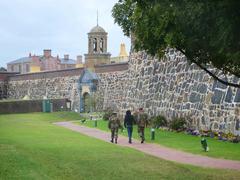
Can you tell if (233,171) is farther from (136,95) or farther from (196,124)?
(136,95)

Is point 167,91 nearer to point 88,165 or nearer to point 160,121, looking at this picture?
point 160,121

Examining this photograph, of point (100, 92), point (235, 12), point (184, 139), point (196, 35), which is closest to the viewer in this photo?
point (235, 12)

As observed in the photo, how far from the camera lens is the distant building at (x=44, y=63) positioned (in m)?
99.2

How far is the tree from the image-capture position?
8938 millimetres

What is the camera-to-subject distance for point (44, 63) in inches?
4026

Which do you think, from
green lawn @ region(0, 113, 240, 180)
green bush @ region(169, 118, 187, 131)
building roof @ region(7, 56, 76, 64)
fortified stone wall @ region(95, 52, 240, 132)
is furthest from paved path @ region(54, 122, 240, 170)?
building roof @ region(7, 56, 76, 64)

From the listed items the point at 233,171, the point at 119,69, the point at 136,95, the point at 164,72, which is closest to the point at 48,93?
the point at 119,69

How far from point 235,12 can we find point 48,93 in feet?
173

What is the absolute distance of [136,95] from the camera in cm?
3925

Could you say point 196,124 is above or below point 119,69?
below

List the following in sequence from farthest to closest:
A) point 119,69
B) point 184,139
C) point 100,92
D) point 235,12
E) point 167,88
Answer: point 100,92 → point 119,69 → point 167,88 → point 184,139 → point 235,12

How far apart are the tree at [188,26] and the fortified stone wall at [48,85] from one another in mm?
41414

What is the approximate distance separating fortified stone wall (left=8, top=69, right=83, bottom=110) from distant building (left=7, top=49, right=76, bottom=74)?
47.1ft

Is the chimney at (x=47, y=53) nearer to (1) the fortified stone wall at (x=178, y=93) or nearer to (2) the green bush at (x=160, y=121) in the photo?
(1) the fortified stone wall at (x=178, y=93)
